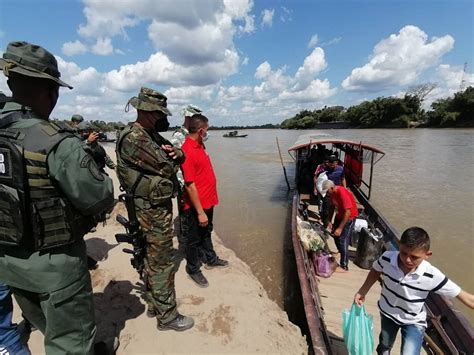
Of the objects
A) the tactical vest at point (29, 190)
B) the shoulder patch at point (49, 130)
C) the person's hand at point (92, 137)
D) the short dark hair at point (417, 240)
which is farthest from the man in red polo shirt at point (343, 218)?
the person's hand at point (92, 137)

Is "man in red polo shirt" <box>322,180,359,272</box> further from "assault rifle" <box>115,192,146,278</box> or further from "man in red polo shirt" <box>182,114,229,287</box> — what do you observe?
"assault rifle" <box>115,192,146,278</box>

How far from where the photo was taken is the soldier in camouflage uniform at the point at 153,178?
2.51 meters

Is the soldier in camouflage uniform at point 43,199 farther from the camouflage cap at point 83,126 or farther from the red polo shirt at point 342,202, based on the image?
the camouflage cap at point 83,126

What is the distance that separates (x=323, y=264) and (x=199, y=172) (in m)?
2.53

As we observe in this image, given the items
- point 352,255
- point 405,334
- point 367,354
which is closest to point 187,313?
point 367,354

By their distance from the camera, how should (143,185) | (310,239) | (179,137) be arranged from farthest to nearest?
(179,137), (310,239), (143,185)

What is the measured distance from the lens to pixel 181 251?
506 centimetres

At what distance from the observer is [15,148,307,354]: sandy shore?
2.79 m

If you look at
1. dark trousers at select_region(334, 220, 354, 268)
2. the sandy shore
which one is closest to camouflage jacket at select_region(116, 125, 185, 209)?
the sandy shore

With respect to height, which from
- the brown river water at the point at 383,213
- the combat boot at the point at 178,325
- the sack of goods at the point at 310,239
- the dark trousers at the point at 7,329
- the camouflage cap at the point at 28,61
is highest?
the camouflage cap at the point at 28,61

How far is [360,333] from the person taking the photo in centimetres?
246

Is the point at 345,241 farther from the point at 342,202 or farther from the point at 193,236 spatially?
the point at 193,236

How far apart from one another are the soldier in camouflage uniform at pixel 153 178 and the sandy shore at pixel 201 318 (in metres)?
0.38

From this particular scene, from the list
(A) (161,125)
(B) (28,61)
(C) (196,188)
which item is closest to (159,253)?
(C) (196,188)
